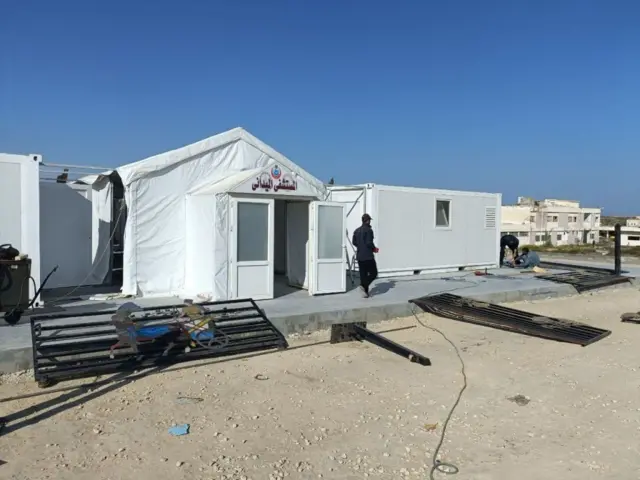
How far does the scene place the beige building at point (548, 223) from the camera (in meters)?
74.4

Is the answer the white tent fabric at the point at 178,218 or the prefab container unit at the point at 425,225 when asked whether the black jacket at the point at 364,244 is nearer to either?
the white tent fabric at the point at 178,218

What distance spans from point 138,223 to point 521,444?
871 cm

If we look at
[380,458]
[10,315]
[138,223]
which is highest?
[138,223]

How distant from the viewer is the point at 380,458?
185 inches

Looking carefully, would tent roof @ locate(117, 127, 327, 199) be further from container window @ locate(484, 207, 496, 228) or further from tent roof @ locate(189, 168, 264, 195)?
container window @ locate(484, 207, 496, 228)

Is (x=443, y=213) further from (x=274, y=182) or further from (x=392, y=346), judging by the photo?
(x=392, y=346)

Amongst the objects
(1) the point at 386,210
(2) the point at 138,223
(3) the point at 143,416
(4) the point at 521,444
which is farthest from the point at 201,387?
(1) the point at 386,210

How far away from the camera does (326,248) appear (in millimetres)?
12016

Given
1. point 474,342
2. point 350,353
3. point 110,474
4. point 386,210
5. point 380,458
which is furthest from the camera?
point 386,210

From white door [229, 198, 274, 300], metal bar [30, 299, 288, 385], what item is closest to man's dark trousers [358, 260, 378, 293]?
white door [229, 198, 274, 300]

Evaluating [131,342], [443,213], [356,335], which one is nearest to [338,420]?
[131,342]

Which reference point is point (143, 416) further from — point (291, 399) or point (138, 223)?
point (138, 223)

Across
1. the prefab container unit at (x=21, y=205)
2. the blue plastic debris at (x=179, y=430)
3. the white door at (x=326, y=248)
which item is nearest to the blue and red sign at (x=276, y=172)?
the white door at (x=326, y=248)

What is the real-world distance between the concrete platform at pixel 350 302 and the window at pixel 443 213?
202cm
